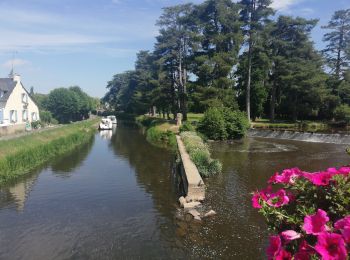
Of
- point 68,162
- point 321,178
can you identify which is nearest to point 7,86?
point 68,162

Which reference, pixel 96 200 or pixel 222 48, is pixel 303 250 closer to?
pixel 96 200

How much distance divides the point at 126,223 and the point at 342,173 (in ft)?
37.3

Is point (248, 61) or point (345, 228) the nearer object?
point (345, 228)

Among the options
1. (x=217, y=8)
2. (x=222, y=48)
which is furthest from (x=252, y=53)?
(x=217, y=8)

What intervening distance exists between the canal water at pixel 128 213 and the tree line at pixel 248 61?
23.4 meters

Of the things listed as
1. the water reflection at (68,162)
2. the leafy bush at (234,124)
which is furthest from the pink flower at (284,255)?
the leafy bush at (234,124)

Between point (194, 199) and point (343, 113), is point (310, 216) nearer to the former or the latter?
point (194, 199)

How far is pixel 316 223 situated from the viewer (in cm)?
336

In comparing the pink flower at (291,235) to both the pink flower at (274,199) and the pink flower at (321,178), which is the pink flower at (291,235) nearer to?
the pink flower at (274,199)

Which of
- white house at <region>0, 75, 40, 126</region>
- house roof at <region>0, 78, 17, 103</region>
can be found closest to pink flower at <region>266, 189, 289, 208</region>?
white house at <region>0, 75, 40, 126</region>

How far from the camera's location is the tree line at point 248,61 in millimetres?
49594

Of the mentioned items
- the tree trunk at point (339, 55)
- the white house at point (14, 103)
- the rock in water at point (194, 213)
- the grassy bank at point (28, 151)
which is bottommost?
the rock in water at point (194, 213)

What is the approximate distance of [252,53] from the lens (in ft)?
179

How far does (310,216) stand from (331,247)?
36 cm
